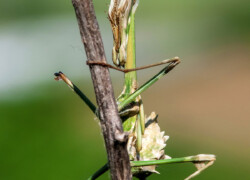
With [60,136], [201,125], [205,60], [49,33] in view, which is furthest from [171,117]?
[49,33]

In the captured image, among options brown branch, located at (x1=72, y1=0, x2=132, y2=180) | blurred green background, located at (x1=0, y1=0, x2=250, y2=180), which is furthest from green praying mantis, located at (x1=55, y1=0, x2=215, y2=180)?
blurred green background, located at (x1=0, y1=0, x2=250, y2=180)

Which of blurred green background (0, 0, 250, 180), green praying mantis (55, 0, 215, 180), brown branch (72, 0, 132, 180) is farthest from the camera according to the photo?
blurred green background (0, 0, 250, 180)

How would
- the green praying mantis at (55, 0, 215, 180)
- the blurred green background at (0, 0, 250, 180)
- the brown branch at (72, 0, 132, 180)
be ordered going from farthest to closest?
the blurred green background at (0, 0, 250, 180)
the green praying mantis at (55, 0, 215, 180)
the brown branch at (72, 0, 132, 180)

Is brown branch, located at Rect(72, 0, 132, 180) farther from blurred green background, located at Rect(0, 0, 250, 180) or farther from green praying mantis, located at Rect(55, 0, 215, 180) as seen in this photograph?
blurred green background, located at Rect(0, 0, 250, 180)

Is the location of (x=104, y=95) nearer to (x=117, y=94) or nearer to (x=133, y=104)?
(x=133, y=104)

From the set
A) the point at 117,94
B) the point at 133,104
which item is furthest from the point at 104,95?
the point at 117,94
